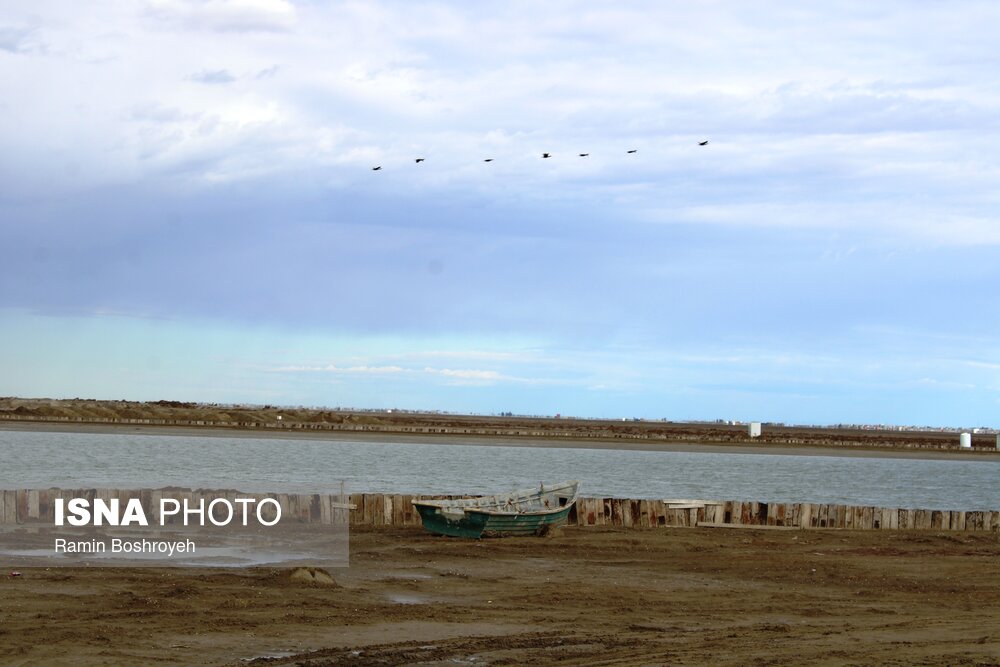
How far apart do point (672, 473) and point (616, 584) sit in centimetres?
5772

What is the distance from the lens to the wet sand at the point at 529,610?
13984 mm

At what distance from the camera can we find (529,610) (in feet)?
58.2

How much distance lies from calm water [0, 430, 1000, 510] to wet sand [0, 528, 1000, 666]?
14.6m

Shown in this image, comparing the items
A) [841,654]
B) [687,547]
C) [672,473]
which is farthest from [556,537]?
[672,473]

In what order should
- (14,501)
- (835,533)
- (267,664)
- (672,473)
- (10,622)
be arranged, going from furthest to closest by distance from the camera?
(672,473), (835,533), (14,501), (10,622), (267,664)

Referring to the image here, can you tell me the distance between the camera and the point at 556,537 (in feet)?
94.1

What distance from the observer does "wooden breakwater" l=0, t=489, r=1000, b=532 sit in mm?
29438

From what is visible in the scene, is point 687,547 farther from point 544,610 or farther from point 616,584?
point 544,610

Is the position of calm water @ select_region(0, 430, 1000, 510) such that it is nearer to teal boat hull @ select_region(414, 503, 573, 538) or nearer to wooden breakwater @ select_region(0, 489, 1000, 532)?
wooden breakwater @ select_region(0, 489, 1000, 532)

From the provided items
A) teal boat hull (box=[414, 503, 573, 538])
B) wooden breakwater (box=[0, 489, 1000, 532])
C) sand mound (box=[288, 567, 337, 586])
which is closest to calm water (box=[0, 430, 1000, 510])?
wooden breakwater (box=[0, 489, 1000, 532])

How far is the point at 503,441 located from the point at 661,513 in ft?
333

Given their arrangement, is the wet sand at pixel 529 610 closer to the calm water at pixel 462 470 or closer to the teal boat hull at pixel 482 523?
the teal boat hull at pixel 482 523

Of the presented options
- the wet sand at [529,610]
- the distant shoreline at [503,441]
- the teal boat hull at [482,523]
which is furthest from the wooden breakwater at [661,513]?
the distant shoreline at [503,441]

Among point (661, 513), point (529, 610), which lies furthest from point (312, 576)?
point (661, 513)
